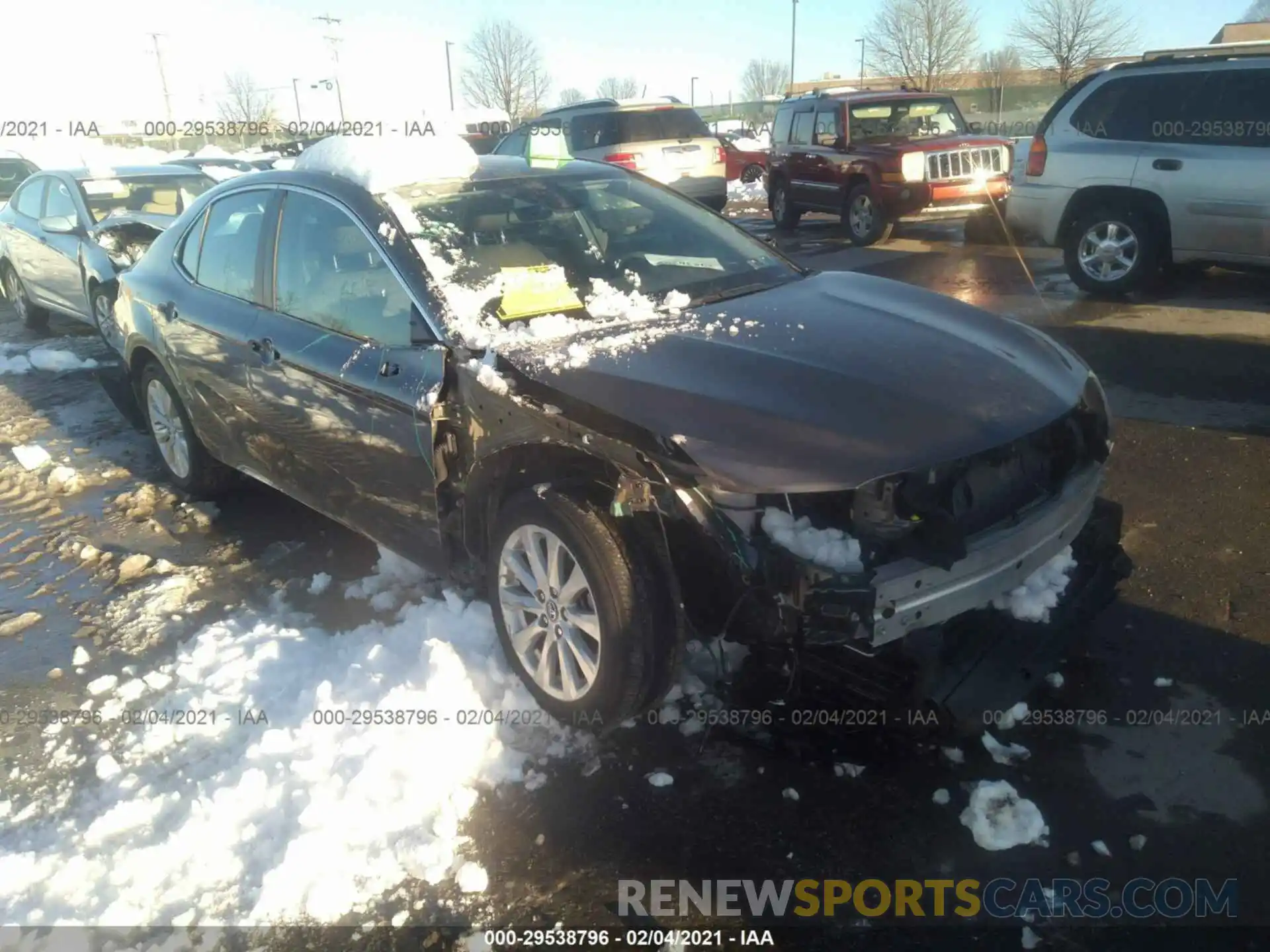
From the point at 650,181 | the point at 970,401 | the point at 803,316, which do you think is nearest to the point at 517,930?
the point at 970,401

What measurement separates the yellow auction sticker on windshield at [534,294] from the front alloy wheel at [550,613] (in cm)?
82

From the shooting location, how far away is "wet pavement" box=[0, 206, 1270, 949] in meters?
2.52

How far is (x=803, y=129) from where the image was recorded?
532 inches

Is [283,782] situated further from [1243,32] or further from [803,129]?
[1243,32]

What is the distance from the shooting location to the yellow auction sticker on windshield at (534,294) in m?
3.35

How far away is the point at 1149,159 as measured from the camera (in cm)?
803

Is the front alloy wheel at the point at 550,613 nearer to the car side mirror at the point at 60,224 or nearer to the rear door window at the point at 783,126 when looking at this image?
the car side mirror at the point at 60,224

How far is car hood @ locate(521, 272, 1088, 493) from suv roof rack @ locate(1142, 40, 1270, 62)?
6.13 m

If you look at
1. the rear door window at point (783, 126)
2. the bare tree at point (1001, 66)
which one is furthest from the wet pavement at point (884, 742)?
the bare tree at point (1001, 66)

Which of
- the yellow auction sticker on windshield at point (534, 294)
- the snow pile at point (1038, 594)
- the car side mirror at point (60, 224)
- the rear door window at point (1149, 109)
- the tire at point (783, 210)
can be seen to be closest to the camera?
the snow pile at point (1038, 594)

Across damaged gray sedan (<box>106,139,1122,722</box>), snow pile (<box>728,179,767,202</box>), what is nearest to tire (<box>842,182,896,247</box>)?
snow pile (<box>728,179,767,202</box>)

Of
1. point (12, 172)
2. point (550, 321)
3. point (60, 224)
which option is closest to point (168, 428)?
point (550, 321)

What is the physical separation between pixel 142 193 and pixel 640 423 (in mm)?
8593

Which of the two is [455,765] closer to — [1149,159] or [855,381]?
[855,381]
